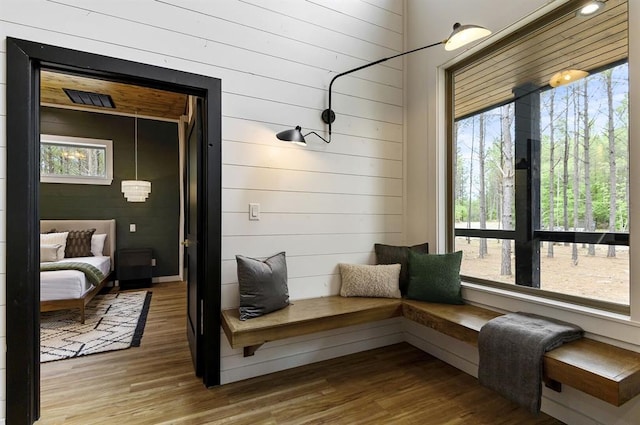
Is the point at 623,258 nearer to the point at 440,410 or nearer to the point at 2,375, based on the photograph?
the point at 440,410

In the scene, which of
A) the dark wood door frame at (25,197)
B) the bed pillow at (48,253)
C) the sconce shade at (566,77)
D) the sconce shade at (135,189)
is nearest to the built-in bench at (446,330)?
the dark wood door frame at (25,197)

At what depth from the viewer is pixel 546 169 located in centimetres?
214

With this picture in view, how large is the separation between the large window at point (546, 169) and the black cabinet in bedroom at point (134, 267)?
4789mm

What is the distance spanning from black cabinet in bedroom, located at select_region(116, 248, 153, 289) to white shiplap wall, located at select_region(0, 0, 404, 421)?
368 centimetres

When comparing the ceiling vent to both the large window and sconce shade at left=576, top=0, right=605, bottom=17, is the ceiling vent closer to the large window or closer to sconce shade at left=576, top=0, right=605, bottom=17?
the large window

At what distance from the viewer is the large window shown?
1809 mm

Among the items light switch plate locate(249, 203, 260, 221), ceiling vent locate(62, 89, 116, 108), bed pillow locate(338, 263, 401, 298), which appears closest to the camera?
light switch plate locate(249, 203, 260, 221)

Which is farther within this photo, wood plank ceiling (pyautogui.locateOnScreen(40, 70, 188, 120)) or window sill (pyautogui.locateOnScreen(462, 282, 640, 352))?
wood plank ceiling (pyautogui.locateOnScreen(40, 70, 188, 120))

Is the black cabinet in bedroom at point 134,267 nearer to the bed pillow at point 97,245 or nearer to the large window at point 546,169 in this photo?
the bed pillow at point 97,245

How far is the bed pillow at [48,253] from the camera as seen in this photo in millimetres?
4340

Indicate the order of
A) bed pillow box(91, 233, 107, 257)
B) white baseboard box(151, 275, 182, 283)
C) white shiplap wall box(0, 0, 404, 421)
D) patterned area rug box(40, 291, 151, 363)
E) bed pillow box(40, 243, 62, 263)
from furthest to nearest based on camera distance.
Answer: white baseboard box(151, 275, 182, 283) → bed pillow box(91, 233, 107, 257) → bed pillow box(40, 243, 62, 263) → patterned area rug box(40, 291, 151, 363) → white shiplap wall box(0, 0, 404, 421)

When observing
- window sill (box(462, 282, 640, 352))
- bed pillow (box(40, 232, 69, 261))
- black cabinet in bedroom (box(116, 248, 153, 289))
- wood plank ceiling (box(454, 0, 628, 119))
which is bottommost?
black cabinet in bedroom (box(116, 248, 153, 289))

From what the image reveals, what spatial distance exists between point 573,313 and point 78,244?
5997 millimetres

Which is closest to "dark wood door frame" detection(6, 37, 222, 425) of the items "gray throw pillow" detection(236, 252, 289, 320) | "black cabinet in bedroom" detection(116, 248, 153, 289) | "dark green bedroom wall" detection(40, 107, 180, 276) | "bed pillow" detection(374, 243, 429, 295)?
"gray throw pillow" detection(236, 252, 289, 320)
